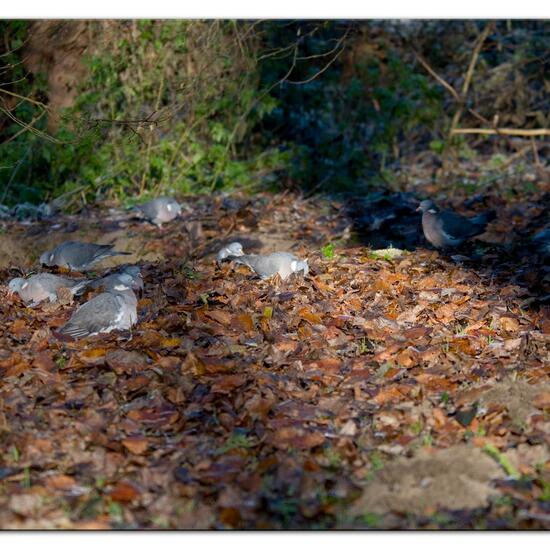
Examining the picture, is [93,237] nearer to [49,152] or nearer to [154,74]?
[49,152]

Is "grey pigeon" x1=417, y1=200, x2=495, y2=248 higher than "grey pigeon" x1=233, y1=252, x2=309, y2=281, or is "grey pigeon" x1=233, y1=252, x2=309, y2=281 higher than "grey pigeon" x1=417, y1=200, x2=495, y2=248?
"grey pigeon" x1=233, y1=252, x2=309, y2=281

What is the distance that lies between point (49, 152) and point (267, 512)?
765 centimetres

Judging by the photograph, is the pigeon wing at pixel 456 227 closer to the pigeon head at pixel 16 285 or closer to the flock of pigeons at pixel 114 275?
the flock of pigeons at pixel 114 275

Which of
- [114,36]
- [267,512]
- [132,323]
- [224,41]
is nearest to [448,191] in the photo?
[224,41]

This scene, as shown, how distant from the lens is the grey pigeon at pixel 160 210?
33.0 feet

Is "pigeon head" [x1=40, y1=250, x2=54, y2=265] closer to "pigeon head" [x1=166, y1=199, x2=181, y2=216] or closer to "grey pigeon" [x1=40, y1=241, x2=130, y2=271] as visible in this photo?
"grey pigeon" [x1=40, y1=241, x2=130, y2=271]

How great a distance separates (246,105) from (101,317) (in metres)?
6.48

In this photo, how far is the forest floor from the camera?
4.09 metres

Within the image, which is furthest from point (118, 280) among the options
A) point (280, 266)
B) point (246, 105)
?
point (246, 105)

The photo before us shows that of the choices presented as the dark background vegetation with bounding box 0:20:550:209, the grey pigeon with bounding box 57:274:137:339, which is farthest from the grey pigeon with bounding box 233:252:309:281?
the dark background vegetation with bounding box 0:20:550:209

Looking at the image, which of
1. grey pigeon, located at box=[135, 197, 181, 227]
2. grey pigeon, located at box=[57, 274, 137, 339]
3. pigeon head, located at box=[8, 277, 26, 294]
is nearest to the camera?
grey pigeon, located at box=[57, 274, 137, 339]

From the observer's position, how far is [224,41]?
11375 mm

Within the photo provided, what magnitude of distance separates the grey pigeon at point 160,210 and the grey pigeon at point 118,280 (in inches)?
100

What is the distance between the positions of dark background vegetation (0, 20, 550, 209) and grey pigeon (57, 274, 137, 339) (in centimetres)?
420
